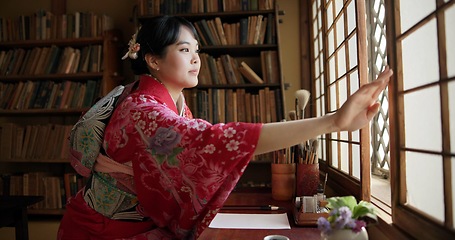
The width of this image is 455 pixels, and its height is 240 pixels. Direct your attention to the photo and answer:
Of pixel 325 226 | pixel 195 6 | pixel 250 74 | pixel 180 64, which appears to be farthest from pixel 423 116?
pixel 195 6

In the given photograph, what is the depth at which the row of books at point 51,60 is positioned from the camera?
3.10 meters

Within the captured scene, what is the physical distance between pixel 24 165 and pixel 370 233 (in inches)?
130

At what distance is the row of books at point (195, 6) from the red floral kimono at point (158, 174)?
5.95 feet

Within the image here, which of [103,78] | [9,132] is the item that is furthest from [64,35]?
[9,132]

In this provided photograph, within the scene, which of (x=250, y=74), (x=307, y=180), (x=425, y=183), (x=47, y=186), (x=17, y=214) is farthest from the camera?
(x=47, y=186)

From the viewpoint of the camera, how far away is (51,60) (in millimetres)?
3133

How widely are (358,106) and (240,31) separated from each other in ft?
7.22

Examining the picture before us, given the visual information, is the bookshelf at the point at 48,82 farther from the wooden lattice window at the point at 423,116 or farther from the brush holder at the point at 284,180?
the wooden lattice window at the point at 423,116

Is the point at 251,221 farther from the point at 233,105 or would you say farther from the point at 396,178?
the point at 233,105

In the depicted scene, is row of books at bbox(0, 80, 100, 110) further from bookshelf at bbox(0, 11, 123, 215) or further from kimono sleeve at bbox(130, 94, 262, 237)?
kimono sleeve at bbox(130, 94, 262, 237)

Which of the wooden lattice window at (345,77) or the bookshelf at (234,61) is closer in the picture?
the wooden lattice window at (345,77)

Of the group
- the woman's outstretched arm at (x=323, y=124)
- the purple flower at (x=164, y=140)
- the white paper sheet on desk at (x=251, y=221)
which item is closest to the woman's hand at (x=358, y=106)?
the woman's outstretched arm at (x=323, y=124)

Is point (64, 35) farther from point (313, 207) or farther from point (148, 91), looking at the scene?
point (313, 207)

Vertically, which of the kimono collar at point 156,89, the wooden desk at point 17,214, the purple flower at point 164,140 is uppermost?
the kimono collar at point 156,89
